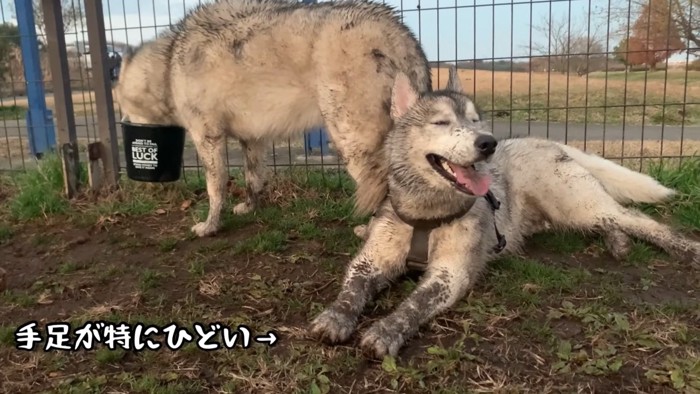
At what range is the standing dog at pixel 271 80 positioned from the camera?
153 inches

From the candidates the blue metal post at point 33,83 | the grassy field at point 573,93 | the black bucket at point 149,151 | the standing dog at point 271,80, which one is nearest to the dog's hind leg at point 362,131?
the standing dog at point 271,80

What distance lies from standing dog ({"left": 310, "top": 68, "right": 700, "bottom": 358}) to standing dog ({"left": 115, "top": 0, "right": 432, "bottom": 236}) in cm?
39

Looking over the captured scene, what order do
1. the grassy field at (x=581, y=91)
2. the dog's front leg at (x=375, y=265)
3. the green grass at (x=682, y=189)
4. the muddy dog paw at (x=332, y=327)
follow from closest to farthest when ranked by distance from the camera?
the muddy dog paw at (x=332, y=327)
the dog's front leg at (x=375, y=265)
the green grass at (x=682, y=189)
the grassy field at (x=581, y=91)

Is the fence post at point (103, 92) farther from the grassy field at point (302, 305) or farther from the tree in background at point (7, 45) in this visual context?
the tree in background at point (7, 45)

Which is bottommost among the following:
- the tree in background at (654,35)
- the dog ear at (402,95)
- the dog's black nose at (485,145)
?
the dog's black nose at (485,145)

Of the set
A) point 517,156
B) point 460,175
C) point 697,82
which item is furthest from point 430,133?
point 697,82

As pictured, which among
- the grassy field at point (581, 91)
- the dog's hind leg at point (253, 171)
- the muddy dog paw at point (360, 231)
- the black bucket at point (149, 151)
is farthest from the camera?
the grassy field at point (581, 91)

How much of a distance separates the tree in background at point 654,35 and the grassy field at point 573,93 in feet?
1.37

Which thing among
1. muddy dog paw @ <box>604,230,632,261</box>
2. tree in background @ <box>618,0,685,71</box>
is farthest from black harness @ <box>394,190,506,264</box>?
tree in background @ <box>618,0,685,71</box>

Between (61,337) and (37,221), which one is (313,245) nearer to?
(61,337)

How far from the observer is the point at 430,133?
10.2ft

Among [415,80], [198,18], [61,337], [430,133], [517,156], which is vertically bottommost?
[61,337]

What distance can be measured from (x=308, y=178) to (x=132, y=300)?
259 centimetres

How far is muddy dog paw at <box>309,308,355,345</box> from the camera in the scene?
2760 millimetres
